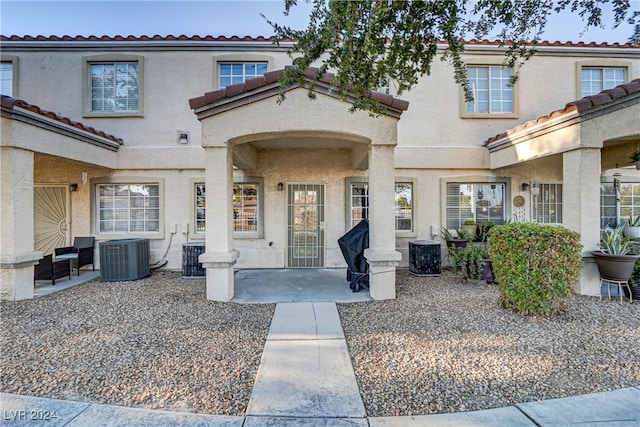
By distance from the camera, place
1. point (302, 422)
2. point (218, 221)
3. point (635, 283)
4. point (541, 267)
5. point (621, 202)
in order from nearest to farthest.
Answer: point (302, 422), point (541, 267), point (635, 283), point (218, 221), point (621, 202)

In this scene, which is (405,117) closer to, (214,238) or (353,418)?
(214,238)

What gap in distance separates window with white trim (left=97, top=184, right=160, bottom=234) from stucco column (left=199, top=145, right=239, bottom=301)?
4.24 meters

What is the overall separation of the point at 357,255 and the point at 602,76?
1013 centimetres

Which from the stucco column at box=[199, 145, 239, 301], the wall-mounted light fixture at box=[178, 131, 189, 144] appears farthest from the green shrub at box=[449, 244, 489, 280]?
the wall-mounted light fixture at box=[178, 131, 189, 144]

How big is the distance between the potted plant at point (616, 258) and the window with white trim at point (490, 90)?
496 cm

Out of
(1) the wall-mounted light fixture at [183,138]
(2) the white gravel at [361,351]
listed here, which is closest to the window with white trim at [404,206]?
(2) the white gravel at [361,351]

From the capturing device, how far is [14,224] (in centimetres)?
564

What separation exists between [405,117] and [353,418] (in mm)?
8291

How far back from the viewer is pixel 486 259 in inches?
277

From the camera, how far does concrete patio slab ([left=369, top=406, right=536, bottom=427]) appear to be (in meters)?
2.45

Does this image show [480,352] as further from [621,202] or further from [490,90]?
[621,202]

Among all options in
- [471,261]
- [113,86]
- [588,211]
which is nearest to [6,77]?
[113,86]

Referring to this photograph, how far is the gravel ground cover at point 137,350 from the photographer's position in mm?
2906

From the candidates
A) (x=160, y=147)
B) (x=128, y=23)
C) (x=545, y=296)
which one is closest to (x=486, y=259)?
(x=545, y=296)
